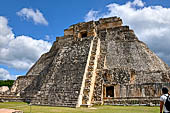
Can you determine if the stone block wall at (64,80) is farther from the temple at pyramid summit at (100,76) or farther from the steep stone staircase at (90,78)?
the steep stone staircase at (90,78)

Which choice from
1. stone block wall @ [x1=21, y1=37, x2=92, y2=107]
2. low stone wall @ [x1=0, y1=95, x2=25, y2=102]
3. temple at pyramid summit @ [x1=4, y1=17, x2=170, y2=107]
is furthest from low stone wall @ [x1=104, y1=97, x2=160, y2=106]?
low stone wall @ [x1=0, y1=95, x2=25, y2=102]

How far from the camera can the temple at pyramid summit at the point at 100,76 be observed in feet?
37.7

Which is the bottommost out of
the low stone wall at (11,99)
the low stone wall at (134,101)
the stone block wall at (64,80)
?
the low stone wall at (11,99)

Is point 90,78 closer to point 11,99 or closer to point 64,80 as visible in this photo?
point 64,80

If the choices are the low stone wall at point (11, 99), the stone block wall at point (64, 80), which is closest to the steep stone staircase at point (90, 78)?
the stone block wall at point (64, 80)

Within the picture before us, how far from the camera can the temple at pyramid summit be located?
11.5m

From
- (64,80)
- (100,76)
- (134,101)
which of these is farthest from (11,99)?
(134,101)

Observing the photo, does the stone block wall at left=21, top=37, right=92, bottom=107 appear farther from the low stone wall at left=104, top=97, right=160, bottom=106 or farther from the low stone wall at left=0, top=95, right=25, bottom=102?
the low stone wall at left=104, top=97, right=160, bottom=106

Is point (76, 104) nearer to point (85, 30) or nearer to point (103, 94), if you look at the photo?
point (103, 94)

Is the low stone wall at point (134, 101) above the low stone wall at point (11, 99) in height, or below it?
above

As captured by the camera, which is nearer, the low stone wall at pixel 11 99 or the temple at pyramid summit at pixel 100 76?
the temple at pyramid summit at pixel 100 76

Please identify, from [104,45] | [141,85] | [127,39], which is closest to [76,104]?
[141,85]

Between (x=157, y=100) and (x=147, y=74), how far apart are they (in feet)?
9.28

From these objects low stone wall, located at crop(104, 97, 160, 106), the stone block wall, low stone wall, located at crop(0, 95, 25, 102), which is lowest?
low stone wall, located at crop(0, 95, 25, 102)
